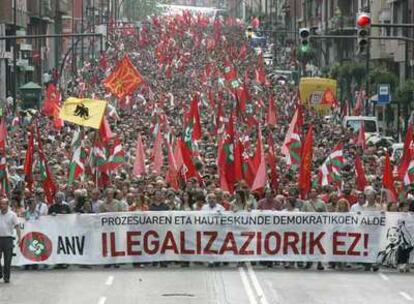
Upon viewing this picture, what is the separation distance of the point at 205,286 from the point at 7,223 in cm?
289

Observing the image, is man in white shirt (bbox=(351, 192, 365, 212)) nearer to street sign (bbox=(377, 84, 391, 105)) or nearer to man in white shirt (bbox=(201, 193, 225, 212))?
man in white shirt (bbox=(201, 193, 225, 212))

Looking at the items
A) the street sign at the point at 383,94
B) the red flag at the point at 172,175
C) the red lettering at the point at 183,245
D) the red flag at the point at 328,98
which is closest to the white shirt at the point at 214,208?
the red lettering at the point at 183,245

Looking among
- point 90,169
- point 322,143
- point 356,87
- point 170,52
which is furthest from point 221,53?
point 90,169

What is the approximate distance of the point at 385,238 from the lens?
24.0m

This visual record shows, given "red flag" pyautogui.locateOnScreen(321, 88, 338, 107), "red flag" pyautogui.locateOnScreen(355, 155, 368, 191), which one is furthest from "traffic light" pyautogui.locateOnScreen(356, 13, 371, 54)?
"red flag" pyautogui.locateOnScreen(321, 88, 338, 107)

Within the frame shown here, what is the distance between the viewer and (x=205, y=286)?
70.4 ft

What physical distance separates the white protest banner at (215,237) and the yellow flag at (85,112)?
6.30 metres

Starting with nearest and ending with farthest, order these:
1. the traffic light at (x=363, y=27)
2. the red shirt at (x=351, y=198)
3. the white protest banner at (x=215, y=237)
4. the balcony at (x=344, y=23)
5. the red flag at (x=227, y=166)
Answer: the white protest banner at (x=215, y=237)
the red shirt at (x=351, y=198)
the red flag at (x=227, y=166)
the traffic light at (x=363, y=27)
the balcony at (x=344, y=23)

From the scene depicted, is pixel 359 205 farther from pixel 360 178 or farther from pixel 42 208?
pixel 42 208

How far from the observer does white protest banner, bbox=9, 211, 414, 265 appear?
78.4 feet

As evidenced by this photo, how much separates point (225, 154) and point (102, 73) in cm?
6439

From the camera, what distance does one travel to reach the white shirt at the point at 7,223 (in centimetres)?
2180

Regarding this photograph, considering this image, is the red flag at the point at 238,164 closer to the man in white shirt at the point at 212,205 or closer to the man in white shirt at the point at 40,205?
the man in white shirt at the point at 212,205

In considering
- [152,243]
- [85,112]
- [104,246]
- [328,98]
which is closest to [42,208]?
[104,246]
